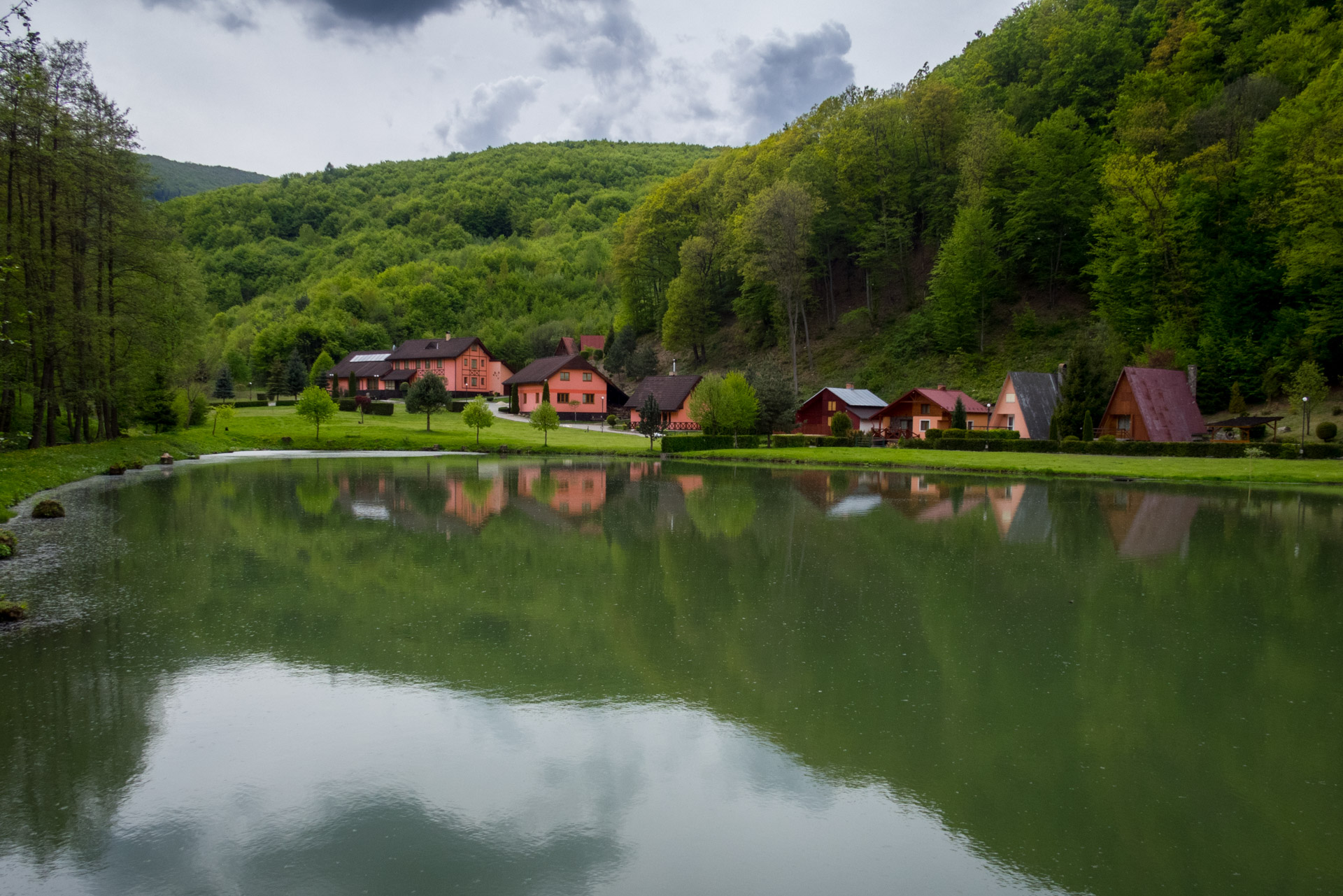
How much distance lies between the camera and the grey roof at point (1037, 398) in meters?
52.3

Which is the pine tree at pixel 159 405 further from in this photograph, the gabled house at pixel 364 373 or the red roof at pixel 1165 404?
the red roof at pixel 1165 404

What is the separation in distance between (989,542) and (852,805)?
1410 cm

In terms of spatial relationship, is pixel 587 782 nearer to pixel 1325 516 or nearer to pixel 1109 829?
pixel 1109 829

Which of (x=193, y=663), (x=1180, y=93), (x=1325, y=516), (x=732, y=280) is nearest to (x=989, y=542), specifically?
(x=1325, y=516)

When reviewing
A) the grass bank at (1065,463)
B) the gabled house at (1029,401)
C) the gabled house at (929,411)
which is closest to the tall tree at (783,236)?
the gabled house at (929,411)

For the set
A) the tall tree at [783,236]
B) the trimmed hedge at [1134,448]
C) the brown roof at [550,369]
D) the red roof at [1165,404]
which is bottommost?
the trimmed hedge at [1134,448]

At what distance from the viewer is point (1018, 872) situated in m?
5.46

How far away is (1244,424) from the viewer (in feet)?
144

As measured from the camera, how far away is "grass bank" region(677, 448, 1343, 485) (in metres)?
35.2

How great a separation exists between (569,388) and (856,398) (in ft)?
100

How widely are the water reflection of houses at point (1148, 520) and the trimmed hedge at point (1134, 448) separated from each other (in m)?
13.0

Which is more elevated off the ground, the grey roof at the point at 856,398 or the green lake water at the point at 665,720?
the grey roof at the point at 856,398

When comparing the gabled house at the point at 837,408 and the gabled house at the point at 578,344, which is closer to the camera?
the gabled house at the point at 837,408

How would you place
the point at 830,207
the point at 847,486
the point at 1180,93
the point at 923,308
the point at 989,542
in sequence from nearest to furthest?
1. the point at 989,542
2. the point at 847,486
3. the point at 1180,93
4. the point at 923,308
5. the point at 830,207
